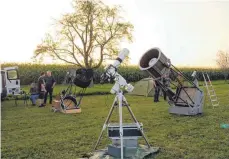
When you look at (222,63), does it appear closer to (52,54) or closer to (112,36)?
(112,36)

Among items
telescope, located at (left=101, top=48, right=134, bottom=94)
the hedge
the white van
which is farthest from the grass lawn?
the hedge

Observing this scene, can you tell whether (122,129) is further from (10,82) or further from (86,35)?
(86,35)

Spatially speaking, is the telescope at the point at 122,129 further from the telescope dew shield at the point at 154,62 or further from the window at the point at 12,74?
the window at the point at 12,74

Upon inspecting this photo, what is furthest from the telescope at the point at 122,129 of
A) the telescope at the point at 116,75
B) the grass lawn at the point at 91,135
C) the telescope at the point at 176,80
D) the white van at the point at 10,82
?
the white van at the point at 10,82

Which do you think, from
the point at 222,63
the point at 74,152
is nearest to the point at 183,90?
the point at 74,152

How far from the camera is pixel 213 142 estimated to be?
280 inches

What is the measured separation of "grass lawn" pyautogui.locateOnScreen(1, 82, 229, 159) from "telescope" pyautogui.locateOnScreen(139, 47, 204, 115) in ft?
1.35

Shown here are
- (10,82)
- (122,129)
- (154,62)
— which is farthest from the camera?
(10,82)

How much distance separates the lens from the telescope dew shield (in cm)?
943

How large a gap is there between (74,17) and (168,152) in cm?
2772

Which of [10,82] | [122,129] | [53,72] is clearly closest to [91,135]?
[122,129]

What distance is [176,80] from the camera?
11.4 m

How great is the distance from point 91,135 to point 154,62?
289 cm

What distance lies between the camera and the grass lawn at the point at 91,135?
6445 mm
